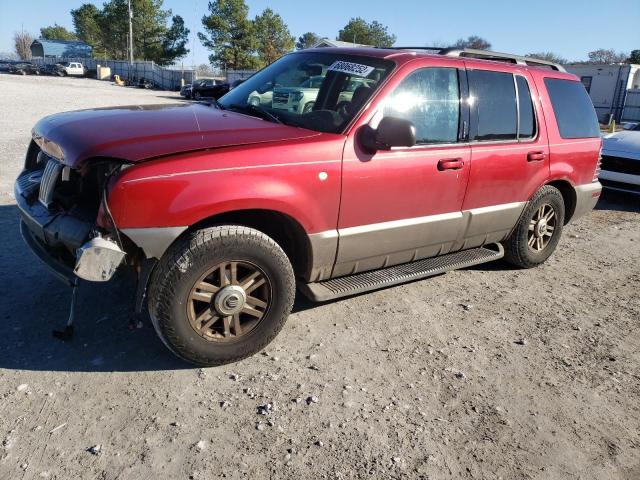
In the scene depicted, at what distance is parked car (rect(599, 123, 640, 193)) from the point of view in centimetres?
848

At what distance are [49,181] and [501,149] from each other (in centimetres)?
337

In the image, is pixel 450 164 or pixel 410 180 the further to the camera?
pixel 450 164

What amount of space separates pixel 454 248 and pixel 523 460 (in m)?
2.12

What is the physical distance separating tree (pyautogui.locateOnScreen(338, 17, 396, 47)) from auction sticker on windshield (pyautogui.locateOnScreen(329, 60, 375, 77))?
7466cm

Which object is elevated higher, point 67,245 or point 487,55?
point 487,55

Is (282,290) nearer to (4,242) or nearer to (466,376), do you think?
(466,376)

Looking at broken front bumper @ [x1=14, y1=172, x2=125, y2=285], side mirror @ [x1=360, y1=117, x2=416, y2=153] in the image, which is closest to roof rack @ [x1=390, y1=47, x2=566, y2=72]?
side mirror @ [x1=360, y1=117, x2=416, y2=153]

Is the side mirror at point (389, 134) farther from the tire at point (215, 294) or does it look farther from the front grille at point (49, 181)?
the front grille at point (49, 181)

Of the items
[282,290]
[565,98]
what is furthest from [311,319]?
[565,98]

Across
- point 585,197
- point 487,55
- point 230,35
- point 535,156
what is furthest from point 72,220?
point 230,35

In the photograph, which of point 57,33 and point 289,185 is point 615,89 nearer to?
point 289,185

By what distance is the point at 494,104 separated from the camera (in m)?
4.40

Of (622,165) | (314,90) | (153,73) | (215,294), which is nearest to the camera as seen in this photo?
(215,294)

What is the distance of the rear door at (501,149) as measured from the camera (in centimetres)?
424
